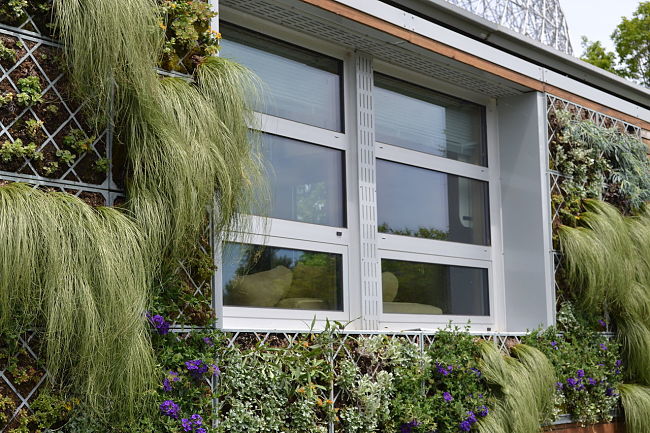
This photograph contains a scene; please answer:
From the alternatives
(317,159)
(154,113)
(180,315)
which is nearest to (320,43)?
(317,159)

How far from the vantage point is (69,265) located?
3.03 m

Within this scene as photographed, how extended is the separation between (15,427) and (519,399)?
302cm

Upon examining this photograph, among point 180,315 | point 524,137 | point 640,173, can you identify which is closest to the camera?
point 180,315

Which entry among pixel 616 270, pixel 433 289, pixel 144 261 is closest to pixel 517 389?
pixel 433 289

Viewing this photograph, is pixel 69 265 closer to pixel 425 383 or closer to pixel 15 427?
pixel 15 427

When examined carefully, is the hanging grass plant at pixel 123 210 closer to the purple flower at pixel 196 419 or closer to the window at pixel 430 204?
the purple flower at pixel 196 419

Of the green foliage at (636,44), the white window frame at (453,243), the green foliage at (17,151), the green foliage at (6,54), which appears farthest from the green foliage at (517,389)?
the green foliage at (636,44)

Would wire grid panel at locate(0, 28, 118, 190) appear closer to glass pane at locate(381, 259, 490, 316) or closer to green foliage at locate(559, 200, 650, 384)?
glass pane at locate(381, 259, 490, 316)

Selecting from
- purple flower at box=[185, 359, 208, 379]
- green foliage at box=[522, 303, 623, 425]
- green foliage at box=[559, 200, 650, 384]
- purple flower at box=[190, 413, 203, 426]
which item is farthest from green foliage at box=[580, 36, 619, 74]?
purple flower at box=[190, 413, 203, 426]

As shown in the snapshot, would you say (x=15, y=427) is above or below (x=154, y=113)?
below

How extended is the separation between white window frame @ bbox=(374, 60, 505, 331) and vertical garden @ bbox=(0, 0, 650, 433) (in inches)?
23.6

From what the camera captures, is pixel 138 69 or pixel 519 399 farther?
pixel 519 399

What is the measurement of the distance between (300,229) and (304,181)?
0.92 ft

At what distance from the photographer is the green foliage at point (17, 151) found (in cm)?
317
